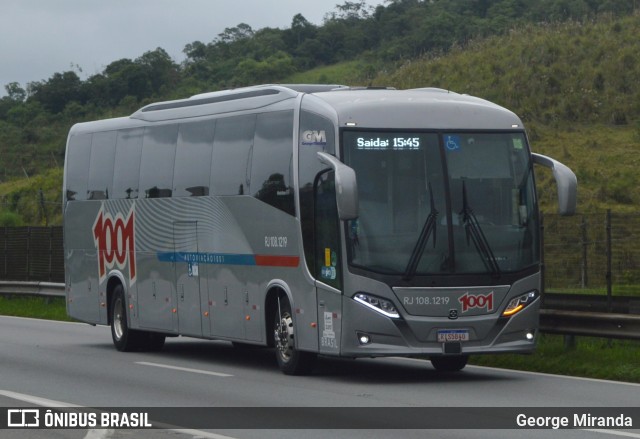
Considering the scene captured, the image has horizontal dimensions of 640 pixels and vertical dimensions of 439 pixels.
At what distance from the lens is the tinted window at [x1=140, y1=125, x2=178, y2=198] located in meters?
21.4

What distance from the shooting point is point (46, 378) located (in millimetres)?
17734

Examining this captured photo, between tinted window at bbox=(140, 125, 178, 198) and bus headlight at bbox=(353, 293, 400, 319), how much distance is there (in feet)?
18.1

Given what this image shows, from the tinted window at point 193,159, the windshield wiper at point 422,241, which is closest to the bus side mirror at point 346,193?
the windshield wiper at point 422,241

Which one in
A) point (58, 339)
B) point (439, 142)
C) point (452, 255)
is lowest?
point (58, 339)

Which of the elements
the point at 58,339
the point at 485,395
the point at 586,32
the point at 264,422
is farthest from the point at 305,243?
the point at 586,32

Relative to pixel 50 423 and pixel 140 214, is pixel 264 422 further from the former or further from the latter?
pixel 140 214

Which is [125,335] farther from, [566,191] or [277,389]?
[566,191]

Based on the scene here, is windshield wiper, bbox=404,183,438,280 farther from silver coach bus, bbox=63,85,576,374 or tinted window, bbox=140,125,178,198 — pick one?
tinted window, bbox=140,125,178,198

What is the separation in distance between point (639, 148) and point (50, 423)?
1584 inches

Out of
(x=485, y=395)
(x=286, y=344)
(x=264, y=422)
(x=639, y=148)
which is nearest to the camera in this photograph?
(x=264, y=422)

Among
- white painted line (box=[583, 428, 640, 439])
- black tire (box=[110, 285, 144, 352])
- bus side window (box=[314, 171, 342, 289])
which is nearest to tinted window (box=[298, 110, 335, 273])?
bus side window (box=[314, 171, 342, 289])

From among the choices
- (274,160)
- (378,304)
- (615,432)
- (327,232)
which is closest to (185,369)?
(274,160)

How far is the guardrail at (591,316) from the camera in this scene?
57.9 feet

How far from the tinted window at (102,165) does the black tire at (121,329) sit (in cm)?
162
